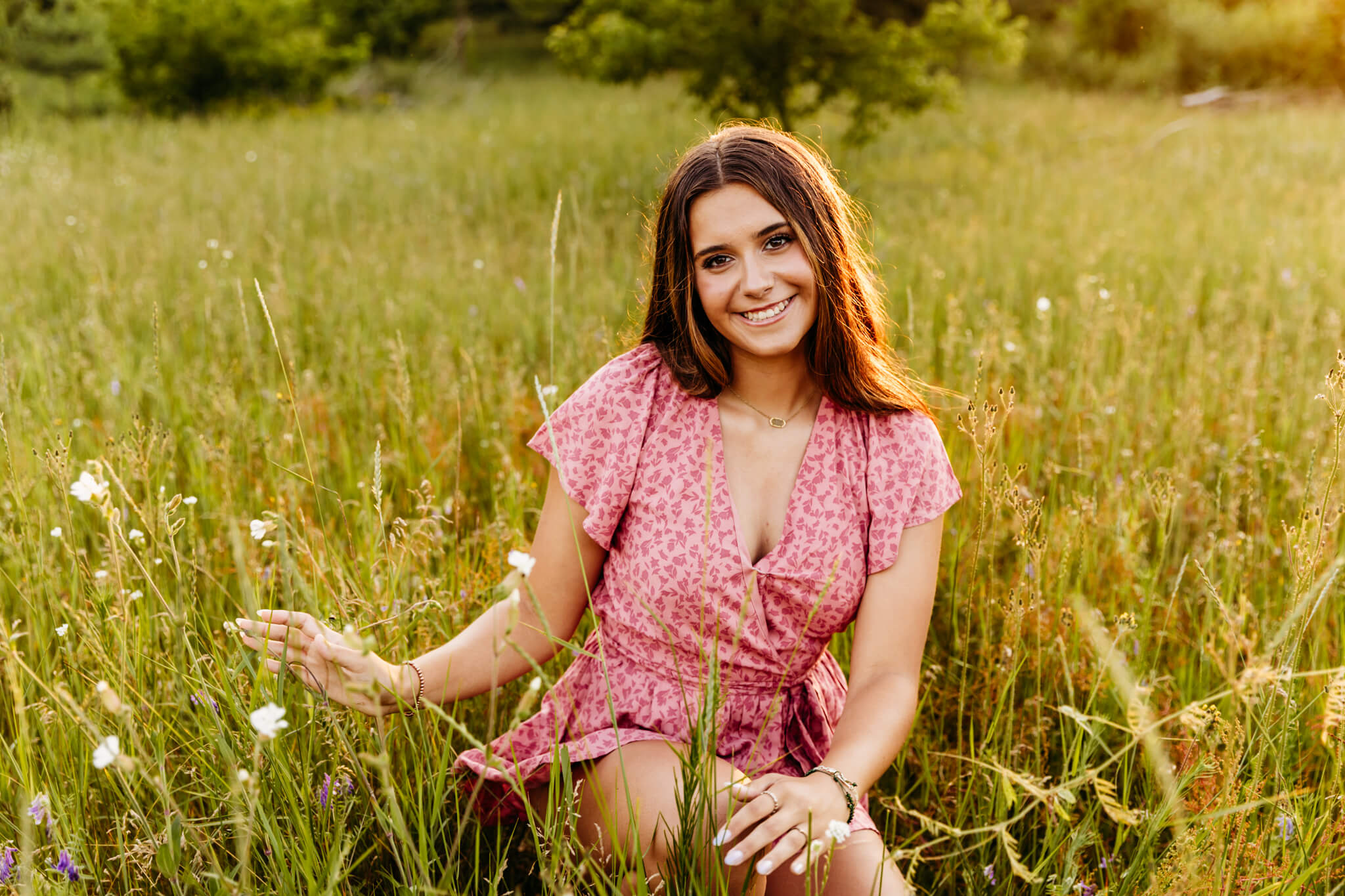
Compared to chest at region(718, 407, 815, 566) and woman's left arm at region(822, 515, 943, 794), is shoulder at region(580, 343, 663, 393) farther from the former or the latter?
woman's left arm at region(822, 515, 943, 794)

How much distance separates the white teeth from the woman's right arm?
48 centimetres

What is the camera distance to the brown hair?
1769 mm

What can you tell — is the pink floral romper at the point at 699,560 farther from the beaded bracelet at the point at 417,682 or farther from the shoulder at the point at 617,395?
the beaded bracelet at the point at 417,682

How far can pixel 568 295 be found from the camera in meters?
4.50

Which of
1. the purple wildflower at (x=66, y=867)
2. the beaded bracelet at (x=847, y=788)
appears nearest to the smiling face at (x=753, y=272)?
the beaded bracelet at (x=847, y=788)

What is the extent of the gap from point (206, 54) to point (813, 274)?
55.1ft

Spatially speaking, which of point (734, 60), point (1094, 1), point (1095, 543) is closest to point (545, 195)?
point (734, 60)

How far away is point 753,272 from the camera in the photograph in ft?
5.73

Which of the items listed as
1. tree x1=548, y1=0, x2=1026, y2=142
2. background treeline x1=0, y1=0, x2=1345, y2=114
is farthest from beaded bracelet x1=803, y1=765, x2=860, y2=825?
background treeline x1=0, y1=0, x2=1345, y2=114

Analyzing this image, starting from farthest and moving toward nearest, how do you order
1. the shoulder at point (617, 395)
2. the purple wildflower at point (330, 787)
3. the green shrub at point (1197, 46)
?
the green shrub at point (1197, 46), the shoulder at point (617, 395), the purple wildflower at point (330, 787)

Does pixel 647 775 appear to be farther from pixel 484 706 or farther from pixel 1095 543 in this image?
pixel 1095 543

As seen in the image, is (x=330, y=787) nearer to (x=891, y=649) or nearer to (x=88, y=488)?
(x=88, y=488)

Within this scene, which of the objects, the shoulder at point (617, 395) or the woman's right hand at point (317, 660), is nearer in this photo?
the woman's right hand at point (317, 660)

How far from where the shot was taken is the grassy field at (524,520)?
1396 millimetres
